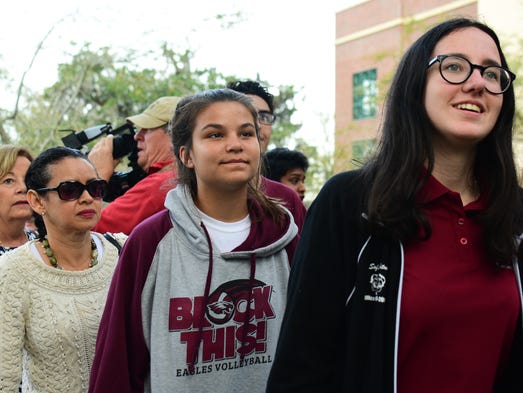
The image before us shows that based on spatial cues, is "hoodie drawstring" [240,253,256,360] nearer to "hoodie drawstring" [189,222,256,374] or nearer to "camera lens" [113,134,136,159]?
"hoodie drawstring" [189,222,256,374]

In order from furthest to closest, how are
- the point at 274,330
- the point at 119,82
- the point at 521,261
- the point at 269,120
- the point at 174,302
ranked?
the point at 119,82 < the point at 269,120 < the point at 274,330 < the point at 174,302 < the point at 521,261

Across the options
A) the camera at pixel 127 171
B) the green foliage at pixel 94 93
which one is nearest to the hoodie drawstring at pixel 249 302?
the camera at pixel 127 171

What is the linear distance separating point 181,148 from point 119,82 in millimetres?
16768

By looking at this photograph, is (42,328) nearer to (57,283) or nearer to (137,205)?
(57,283)

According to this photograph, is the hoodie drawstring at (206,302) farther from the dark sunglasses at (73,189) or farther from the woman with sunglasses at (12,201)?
the woman with sunglasses at (12,201)

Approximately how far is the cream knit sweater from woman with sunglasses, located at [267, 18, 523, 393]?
1452mm

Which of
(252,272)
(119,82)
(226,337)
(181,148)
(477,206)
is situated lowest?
(226,337)

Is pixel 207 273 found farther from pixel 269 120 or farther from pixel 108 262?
pixel 269 120

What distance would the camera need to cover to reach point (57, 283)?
3066 millimetres

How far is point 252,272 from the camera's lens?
2.51 m

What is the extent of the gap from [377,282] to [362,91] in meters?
25.5

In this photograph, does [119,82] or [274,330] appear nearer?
[274,330]

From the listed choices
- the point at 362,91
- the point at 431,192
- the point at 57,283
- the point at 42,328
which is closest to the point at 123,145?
the point at 57,283

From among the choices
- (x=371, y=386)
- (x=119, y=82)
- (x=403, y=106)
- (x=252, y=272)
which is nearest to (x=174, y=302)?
(x=252, y=272)
